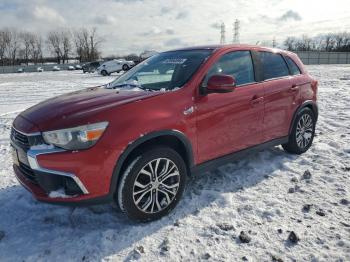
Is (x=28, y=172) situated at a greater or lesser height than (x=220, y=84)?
lesser

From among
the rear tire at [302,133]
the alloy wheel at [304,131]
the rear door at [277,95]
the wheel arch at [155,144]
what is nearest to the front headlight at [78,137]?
the wheel arch at [155,144]

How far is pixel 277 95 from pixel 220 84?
140 centimetres

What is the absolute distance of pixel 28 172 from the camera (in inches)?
123

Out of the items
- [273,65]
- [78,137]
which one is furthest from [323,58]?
[78,137]

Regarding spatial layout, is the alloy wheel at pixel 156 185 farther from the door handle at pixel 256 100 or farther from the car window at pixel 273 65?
the car window at pixel 273 65

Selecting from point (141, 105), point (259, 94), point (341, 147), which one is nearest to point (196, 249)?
point (141, 105)

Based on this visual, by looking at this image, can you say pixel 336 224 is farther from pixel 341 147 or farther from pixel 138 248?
pixel 341 147

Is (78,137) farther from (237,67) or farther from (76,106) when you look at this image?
(237,67)

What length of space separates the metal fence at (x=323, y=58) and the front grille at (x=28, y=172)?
5791cm

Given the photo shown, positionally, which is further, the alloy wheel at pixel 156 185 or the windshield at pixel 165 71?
the windshield at pixel 165 71

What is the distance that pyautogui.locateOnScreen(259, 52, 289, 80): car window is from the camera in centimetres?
443

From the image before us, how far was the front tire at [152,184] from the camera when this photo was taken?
3016 millimetres

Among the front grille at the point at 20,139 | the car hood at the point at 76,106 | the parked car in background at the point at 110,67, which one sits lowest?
the front grille at the point at 20,139

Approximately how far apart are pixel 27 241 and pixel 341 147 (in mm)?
4700
